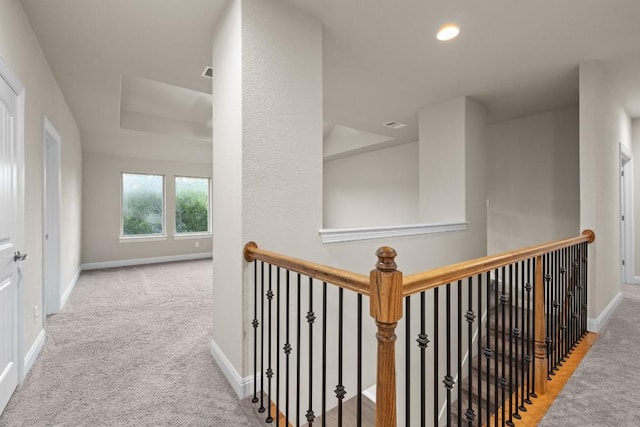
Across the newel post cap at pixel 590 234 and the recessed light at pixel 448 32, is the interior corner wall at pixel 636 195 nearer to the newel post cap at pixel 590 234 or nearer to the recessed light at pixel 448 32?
the newel post cap at pixel 590 234

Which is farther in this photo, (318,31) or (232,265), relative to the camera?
(318,31)

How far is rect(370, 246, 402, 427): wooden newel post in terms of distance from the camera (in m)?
1.03

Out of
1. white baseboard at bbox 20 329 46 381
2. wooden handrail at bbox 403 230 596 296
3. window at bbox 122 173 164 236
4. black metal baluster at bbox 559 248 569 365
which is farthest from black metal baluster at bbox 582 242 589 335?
window at bbox 122 173 164 236

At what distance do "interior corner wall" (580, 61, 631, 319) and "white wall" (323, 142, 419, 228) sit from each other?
2.92 meters

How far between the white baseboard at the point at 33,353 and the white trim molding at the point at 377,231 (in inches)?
88.0

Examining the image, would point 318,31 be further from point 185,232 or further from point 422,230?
point 185,232

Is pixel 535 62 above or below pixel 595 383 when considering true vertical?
above

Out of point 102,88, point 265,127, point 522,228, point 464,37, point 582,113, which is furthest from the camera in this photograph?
point 522,228

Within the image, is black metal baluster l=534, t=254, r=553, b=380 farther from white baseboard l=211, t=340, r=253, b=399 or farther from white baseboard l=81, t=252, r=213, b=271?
white baseboard l=81, t=252, r=213, b=271

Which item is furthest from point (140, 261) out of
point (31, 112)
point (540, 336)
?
point (540, 336)

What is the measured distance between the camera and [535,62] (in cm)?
297

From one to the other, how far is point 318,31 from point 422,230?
79.0 inches

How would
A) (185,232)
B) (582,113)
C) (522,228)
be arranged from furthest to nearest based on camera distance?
1. (185,232)
2. (522,228)
3. (582,113)

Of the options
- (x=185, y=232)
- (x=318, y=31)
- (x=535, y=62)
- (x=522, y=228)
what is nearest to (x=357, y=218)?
(x=522, y=228)
